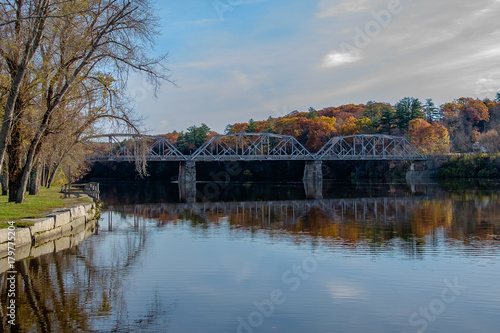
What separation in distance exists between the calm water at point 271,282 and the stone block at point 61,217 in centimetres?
130

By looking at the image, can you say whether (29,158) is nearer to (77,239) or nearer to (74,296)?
(77,239)

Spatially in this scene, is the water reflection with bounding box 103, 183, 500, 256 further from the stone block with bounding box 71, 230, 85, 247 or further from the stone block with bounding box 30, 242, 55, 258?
the stone block with bounding box 30, 242, 55, 258

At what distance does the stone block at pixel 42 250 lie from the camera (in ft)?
47.4

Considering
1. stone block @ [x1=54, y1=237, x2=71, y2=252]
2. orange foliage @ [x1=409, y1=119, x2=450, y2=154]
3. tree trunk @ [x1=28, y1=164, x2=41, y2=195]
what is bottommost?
stone block @ [x1=54, y1=237, x2=71, y2=252]

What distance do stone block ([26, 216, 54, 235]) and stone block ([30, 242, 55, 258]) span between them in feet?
1.76

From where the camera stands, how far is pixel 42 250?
15.1 meters

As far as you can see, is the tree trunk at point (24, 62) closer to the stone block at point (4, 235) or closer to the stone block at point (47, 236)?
the stone block at point (47, 236)

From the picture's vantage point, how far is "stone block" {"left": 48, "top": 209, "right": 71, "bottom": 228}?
710 inches

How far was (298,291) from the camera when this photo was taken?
10758mm

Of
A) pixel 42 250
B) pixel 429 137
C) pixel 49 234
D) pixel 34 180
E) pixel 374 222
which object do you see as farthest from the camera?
pixel 429 137

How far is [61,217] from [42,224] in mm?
2376

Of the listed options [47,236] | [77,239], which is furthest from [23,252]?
[77,239]

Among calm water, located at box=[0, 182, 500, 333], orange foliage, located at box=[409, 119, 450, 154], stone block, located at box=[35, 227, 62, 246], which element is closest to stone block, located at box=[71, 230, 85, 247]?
calm water, located at box=[0, 182, 500, 333]

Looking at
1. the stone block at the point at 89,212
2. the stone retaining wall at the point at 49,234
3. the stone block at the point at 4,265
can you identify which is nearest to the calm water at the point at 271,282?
the stone block at the point at 4,265
